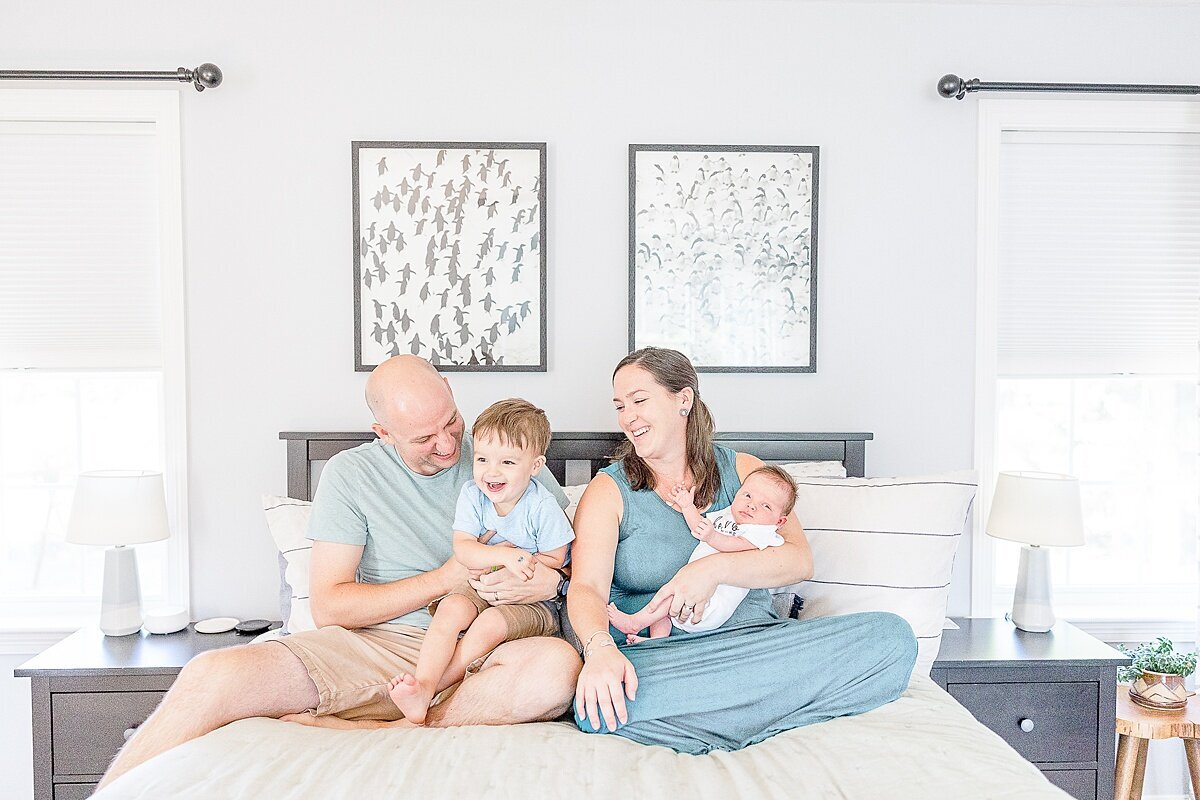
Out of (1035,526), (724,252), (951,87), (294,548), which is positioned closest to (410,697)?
(294,548)

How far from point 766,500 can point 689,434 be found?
264 mm

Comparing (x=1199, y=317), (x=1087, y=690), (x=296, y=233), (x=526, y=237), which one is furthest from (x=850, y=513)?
(x=296, y=233)

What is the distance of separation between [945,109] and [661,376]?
4.89 feet

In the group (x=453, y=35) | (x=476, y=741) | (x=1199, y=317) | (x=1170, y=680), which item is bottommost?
A: (x=1170, y=680)

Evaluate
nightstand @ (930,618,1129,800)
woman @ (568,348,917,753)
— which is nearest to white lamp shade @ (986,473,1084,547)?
nightstand @ (930,618,1129,800)

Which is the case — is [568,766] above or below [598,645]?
below

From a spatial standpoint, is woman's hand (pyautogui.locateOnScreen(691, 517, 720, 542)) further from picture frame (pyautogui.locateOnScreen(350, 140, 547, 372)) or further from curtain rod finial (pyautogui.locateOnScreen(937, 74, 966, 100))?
curtain rod finial (pyautogui.locateOnScreen(937, 74, 966, 100))

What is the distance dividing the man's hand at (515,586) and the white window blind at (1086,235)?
5.81 feet

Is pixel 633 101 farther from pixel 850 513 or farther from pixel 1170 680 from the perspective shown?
pixel 1170 680

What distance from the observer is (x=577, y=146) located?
272 centimetres

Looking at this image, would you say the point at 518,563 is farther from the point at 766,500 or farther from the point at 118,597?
the point at 118,597

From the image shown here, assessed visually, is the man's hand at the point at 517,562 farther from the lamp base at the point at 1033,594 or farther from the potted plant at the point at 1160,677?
the potted plant at the point at 1160,677

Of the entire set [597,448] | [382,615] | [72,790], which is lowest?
A: [72,790]

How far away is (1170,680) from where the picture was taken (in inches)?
94.5
